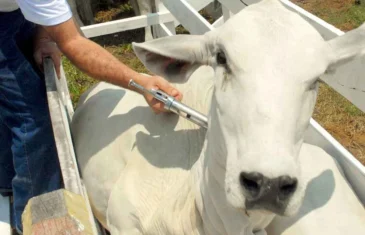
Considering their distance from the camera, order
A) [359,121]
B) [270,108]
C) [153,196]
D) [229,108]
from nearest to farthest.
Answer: [270,108] < [229,108] < [153,196] < [359,121]

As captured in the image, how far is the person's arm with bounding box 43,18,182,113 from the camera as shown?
9.74 feet

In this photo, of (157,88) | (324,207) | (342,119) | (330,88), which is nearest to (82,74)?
(330,88)

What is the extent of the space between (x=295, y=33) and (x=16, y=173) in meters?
2.03

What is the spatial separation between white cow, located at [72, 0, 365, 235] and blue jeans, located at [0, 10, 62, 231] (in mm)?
260

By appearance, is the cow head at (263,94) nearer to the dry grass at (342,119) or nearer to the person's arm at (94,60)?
the person's arm at (94,60)

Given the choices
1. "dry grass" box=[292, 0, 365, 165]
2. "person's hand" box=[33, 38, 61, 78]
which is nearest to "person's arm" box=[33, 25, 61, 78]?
"person's hand" box=[33, 38, 61, 78]

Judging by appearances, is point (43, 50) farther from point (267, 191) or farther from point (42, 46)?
point (267, 191)

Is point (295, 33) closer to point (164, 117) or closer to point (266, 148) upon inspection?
point (266, 148)

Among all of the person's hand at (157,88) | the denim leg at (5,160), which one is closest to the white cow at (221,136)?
the person's hand at (157,88)

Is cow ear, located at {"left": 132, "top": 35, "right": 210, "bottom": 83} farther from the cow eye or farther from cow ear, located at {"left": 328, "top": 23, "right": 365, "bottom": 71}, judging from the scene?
cow ear, located at {"left": 328, "top": 23, "right": 365, "bottom": 71}

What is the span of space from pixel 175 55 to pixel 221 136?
0.45m

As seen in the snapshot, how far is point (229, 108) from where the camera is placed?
215 cm

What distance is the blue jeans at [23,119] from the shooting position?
10.5ft

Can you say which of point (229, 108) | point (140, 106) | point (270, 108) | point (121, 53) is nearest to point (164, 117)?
point (140, 106)
